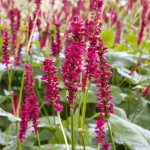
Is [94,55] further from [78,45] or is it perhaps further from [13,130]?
[13,130]

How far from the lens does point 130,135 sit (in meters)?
1.43

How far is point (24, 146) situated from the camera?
62.9 inches

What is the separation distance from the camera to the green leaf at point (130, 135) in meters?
1.37

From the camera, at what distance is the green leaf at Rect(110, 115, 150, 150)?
1.37 meters

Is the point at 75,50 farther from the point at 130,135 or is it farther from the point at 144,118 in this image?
the point at 144,118

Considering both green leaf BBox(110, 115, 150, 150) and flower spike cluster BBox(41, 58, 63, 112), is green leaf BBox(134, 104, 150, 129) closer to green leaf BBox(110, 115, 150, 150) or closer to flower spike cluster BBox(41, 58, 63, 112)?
green leaf BBox(110, 115, 150, 150)

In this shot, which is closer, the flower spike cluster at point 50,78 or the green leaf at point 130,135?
the flower spike cluster at point 50,78

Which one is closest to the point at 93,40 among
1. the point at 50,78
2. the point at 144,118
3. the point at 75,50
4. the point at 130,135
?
the point at 75,50

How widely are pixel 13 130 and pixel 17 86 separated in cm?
82

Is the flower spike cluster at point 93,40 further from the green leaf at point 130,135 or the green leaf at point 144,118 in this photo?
the green leaf at point 144,118

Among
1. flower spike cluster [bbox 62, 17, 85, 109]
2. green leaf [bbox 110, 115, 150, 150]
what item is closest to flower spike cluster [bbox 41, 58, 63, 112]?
flower spike cluster [bbox 62, 17, 85, 109]

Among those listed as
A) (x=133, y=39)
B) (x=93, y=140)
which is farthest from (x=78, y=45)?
(x=133, y=39)

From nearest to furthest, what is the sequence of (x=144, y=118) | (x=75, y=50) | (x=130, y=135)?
(x=75, y=50)
(x=130, y=135)
(x=144, y=118)

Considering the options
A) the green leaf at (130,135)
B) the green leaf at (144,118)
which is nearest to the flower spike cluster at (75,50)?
the green leaf at (130,135)
